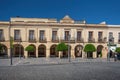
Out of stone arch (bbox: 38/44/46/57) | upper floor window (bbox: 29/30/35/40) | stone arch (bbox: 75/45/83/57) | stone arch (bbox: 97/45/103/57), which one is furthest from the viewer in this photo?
stone arch (bbox: 75/45/83/57)

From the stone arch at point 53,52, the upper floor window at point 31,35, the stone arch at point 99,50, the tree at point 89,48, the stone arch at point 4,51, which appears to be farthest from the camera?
the stone arch at point 99,50

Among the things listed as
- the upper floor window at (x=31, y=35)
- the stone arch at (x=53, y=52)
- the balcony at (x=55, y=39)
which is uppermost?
the upper floor window at (x=31, y=35)

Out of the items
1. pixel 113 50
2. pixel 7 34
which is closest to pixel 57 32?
pixel 7 34

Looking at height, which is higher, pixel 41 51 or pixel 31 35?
pixel 31 35

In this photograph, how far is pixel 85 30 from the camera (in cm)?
Result: 4644

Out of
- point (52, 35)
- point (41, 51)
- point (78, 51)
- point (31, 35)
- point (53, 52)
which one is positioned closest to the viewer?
point (31, 35)

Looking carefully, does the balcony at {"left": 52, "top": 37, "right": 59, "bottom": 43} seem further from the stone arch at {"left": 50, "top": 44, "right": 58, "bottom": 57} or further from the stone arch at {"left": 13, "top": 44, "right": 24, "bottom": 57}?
the stone arch at {"left": 13, "top": 44, "right": 24, "bottom": 57}

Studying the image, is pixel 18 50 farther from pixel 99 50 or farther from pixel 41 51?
pixel 99 50

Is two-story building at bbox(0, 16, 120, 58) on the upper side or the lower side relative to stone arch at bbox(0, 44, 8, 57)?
upper

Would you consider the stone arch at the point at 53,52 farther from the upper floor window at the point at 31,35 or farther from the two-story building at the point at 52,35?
the upper floor window at the point at 31,35

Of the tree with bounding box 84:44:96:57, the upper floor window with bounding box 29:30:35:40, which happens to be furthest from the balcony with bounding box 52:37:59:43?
the tree with bounding box 84:44:96:57

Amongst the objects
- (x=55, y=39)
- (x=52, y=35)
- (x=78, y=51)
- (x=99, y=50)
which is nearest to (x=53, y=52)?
(x=55, y=39)

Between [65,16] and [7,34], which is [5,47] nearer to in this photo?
[7,34]

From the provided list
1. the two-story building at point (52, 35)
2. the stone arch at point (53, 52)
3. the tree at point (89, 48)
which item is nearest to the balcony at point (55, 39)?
the two-story building at point (52, 35)
